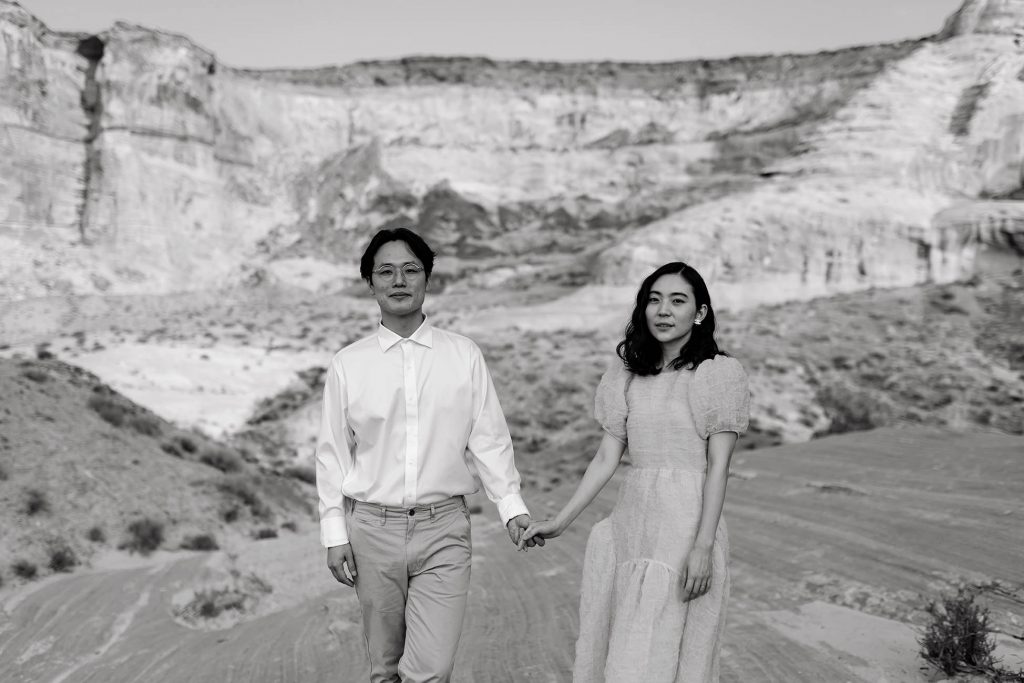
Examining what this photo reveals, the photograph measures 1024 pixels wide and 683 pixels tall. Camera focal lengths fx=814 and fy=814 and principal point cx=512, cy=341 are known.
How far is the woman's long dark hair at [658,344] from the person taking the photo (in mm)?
2814

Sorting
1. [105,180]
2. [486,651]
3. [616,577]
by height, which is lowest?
[486,651]

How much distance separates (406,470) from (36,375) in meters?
10.5

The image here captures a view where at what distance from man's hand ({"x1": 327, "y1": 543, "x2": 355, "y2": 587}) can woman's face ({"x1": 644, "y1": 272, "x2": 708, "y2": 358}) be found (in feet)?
4.32

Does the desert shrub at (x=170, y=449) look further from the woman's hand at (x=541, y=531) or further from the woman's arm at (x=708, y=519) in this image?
the woman's arm at (x=708, y=519)

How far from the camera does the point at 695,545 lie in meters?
2.58

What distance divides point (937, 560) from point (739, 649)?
244cm

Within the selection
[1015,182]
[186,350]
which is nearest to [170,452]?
[186,350]

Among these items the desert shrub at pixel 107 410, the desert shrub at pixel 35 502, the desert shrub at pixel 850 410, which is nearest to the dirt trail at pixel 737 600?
the desert shrub at pixel 35 502

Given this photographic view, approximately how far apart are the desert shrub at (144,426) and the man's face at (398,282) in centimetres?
974

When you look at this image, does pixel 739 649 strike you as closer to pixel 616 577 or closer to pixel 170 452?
pixel 616 577

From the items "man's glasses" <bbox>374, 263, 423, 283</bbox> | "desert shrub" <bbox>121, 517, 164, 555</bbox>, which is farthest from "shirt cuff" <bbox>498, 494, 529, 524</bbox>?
"desert shrub" <bbox>121, 517, 164, 555</bbox>

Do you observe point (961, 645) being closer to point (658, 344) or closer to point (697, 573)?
point (697, 573)

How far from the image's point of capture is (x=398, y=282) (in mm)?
2979

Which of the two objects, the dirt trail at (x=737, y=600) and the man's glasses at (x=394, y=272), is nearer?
the man's glasses at (x=394, y=272)
